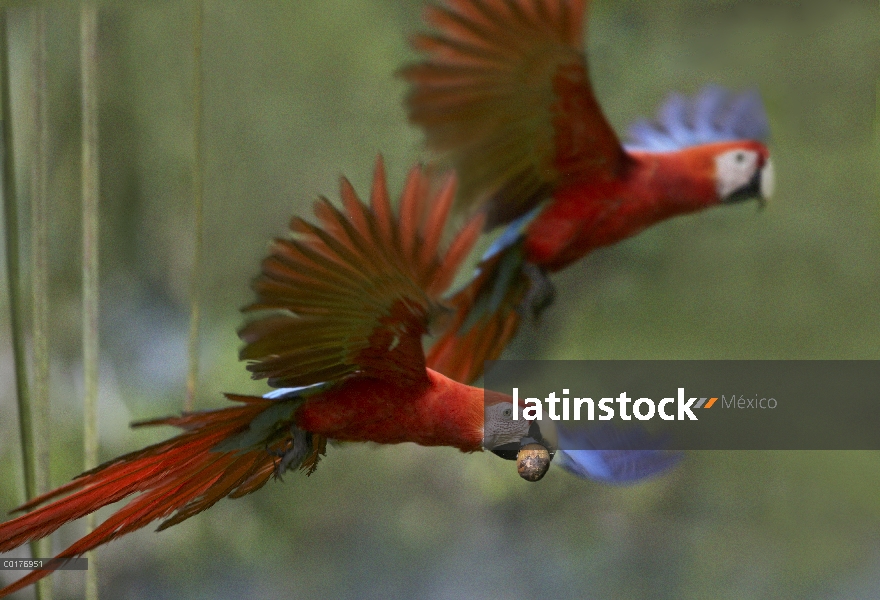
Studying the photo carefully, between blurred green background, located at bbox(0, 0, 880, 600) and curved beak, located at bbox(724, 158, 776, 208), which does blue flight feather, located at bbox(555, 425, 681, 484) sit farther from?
blurred green background, located at bbox(0, 0, 880, 600)

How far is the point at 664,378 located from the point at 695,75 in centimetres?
33

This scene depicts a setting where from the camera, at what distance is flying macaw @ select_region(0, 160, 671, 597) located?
14.4 inches

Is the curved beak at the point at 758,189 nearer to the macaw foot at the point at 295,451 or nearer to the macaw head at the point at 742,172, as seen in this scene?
the macaw head at the point at 742,172

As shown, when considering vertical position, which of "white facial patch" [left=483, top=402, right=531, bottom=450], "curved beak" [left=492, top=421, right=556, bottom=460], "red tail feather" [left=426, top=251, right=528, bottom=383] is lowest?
"curved beak" [left=492, top=421, right=556, bottom=460]

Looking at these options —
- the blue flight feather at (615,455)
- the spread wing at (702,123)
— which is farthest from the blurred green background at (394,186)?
the blue flight feather at (615,455)

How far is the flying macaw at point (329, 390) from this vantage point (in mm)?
366

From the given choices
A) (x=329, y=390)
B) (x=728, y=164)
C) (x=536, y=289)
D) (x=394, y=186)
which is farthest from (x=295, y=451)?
(x=394, y=186)

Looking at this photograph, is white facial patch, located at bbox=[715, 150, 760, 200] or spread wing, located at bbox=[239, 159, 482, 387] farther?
white facial patch, located at bbox=[715, 150, 760, 200]

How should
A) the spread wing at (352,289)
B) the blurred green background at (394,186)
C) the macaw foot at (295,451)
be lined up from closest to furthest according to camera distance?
the spread wing at (352,289)
the macaw foot at (295,451)
the blurred green background at (394,186)

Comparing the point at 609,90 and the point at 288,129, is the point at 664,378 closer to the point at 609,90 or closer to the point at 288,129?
the point at 609,90

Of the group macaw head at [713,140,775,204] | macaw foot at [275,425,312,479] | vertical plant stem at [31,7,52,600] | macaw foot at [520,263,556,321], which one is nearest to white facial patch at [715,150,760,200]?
macaw head at [713,140,775,204]

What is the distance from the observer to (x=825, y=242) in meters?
0.98

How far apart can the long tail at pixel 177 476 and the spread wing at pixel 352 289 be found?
4 centimetres

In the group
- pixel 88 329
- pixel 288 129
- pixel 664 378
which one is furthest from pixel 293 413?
pixel 288 129
